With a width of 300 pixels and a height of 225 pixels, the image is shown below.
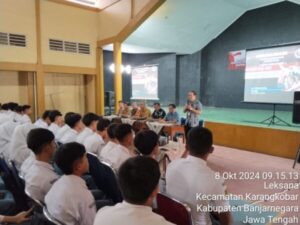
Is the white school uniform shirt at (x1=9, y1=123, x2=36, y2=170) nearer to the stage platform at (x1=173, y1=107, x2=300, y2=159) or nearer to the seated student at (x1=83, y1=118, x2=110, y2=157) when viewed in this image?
the seated student at (x1=83, y1=118, x2=110, y2=157)

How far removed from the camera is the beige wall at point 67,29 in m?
6.71

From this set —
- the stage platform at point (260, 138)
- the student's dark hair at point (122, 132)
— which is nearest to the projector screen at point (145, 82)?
the stage platform at point (260, 138)

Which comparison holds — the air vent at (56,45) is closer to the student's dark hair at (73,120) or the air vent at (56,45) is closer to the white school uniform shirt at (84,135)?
the student's dark hair at (73,120)

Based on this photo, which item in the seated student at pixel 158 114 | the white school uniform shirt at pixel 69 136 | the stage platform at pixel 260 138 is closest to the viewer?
the white school uniform shirt at pixel 69 136

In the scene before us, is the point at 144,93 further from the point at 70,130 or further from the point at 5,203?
the point at 5,203

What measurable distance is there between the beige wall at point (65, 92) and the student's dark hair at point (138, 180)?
6.88 meters

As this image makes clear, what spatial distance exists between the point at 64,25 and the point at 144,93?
566 centimetres

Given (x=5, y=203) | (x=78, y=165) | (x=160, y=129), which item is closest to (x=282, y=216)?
(x=78, y=165)

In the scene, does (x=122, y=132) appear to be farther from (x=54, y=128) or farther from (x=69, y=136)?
(x=54, y=128)

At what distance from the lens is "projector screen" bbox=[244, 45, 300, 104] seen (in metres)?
6.75

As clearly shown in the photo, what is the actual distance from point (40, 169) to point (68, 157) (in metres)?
0.39

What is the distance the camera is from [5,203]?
1993mm

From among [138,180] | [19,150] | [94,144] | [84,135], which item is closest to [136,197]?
[138,180]

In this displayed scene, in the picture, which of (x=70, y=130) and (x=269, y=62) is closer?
(x=70, y=130)
